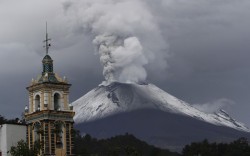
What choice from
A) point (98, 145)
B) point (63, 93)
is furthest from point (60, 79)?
point (98, 145)

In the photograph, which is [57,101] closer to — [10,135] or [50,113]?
[50,113]

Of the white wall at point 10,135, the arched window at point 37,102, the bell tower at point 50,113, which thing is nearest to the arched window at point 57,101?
the bell tower at point 50,113

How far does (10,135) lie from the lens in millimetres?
88125

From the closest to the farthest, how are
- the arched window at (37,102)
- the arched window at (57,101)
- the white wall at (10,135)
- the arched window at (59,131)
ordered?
the arched window at (59,131), the white wall at (10,135), the arched window at (57,101), the arched window at (37,102)

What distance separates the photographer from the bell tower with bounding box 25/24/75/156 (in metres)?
84.9

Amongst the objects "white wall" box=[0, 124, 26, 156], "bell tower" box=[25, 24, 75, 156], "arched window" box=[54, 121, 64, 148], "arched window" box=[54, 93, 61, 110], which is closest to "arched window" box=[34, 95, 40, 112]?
"bell tower" box=[25, 24, 75, 156]

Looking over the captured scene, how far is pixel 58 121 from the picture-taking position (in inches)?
3408

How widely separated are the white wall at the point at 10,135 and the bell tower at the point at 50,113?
1184mm

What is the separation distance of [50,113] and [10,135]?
6.10 meters

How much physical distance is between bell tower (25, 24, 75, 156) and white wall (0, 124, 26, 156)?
3.88 ft

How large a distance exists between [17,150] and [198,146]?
77819 mm

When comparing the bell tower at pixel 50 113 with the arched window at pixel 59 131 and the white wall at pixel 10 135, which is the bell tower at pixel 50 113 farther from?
the white wall at pixel 10 135

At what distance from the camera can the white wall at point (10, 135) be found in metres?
87.5

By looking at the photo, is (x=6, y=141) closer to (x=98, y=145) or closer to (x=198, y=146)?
(x=198, y=146)
